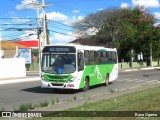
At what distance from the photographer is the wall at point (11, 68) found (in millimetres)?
37500

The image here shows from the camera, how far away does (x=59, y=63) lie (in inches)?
800

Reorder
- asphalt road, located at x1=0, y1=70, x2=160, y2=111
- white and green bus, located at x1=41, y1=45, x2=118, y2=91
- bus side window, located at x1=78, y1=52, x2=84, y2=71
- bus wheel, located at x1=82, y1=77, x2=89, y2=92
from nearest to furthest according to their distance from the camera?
1. asphalt road, located at x1=0, y1=70, x2=160, y2=111
2. white and green bus, located at x1=41, y1=45, x2=118, y2=91
3. bus side window, located at x1=78, y1=52, x2=84, y2=71
4. bus wheel, located at x1=82, y1=77, x2=89, y2=92

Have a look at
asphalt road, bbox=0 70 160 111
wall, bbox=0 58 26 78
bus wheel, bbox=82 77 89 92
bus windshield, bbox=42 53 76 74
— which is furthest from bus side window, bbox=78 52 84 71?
wall, bbox=0 58 26 78

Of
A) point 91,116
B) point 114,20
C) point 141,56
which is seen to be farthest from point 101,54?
point 114,20

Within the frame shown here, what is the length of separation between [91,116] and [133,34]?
64.9 m

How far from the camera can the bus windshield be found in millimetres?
20125

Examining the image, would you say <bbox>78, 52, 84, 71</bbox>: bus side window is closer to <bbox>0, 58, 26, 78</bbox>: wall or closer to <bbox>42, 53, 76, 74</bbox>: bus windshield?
<bbox>42, 53, 76, 74</bbox>: bus windshield

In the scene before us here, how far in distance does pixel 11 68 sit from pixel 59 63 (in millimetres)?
18853

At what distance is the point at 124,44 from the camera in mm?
75500

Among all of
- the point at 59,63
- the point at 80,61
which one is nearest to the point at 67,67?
the point at 59,63

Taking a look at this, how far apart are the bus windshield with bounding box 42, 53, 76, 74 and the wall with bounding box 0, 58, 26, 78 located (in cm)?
1737

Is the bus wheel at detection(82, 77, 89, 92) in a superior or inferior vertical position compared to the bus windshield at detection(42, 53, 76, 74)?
inferior

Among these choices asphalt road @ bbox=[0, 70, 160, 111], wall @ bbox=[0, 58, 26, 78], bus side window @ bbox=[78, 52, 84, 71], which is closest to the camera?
asphalt road @ bbox=[0, 70, 160, 111]

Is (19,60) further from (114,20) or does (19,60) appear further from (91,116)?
(114,20)
